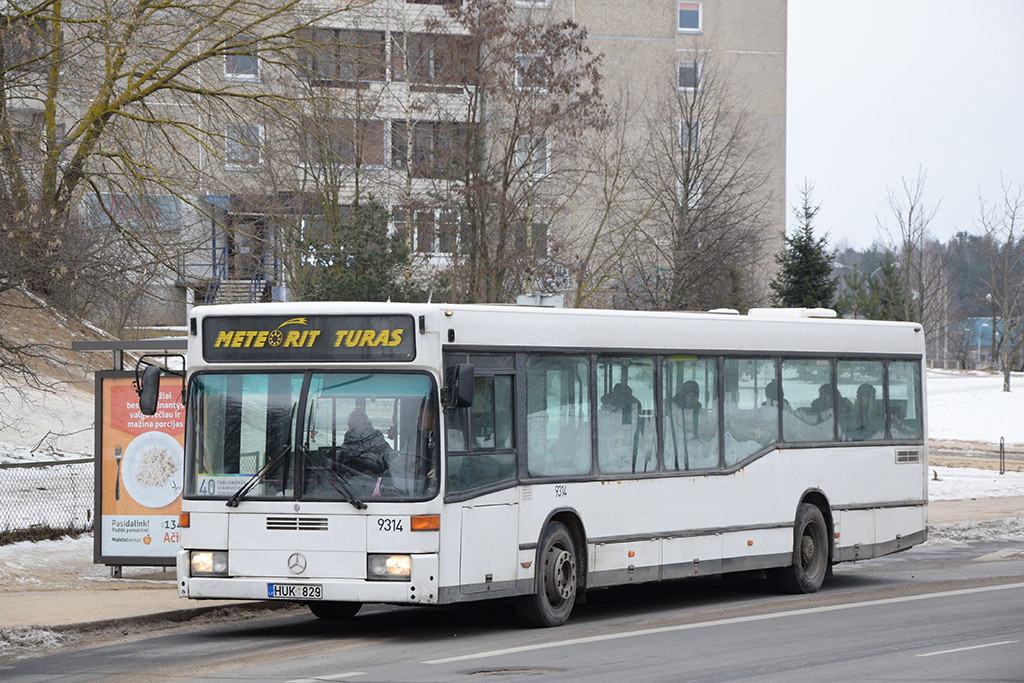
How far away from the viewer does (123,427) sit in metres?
15.8

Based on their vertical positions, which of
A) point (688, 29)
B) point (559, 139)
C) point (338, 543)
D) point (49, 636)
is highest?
point (688, 29)

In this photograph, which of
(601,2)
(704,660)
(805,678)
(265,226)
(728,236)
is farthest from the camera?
(601,2)

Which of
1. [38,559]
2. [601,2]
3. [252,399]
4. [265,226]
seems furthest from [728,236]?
[252,399]

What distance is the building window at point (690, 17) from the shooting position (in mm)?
72375

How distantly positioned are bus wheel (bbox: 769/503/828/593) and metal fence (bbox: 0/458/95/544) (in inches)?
332

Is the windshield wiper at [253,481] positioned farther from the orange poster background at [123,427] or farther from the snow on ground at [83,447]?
the snow on ground at [83,447]

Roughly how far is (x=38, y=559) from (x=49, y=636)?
523 cm

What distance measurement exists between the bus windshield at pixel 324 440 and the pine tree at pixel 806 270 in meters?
36.6

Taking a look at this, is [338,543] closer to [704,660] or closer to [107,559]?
[704,660]

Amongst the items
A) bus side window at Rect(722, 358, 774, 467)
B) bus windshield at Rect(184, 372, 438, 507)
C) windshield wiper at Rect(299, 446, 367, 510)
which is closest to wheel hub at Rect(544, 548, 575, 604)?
bus windshield at Rect(184, 372, 438, 507)

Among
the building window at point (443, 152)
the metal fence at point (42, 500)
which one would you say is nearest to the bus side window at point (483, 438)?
the metal fence at point (42, 500)

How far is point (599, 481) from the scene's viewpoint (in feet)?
42.3

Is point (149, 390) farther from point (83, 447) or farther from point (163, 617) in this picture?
point (83, 447)

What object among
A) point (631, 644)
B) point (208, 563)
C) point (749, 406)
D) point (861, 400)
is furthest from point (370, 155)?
point (631, 644)
